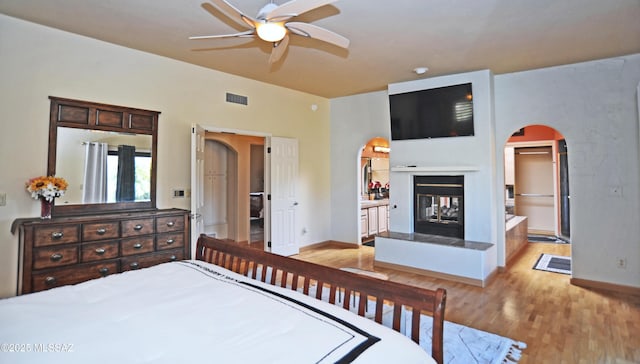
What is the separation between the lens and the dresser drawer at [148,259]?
3328 millimetres

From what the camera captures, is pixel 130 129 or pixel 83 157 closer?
pixel 83 157

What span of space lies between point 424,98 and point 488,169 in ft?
4.56

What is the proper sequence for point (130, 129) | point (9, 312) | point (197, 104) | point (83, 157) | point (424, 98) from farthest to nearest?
point (424, 98)
point (197, 104)
point (130, 129)
point (83, 157)
point (9, 312)

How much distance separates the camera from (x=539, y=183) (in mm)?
7559

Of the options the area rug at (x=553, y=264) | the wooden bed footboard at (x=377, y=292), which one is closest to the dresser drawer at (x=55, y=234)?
the wooden bed footboard at (x=377, y=292)

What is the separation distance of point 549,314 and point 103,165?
4.95m

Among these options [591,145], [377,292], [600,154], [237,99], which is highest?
[237,99]

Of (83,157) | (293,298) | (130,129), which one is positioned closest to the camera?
(293,298)

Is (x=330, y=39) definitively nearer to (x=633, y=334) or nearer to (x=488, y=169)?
(x=488, y=169)

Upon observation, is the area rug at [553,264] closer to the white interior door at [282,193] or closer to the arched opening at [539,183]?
the arched opening at [539,183]

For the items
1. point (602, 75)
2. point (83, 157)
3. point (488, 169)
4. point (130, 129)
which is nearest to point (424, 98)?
point (488, 169)

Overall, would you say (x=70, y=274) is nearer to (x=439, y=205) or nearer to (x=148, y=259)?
(x=148, y=259)

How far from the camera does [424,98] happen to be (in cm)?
497

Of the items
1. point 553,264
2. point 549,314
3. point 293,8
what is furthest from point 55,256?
point 553,264
